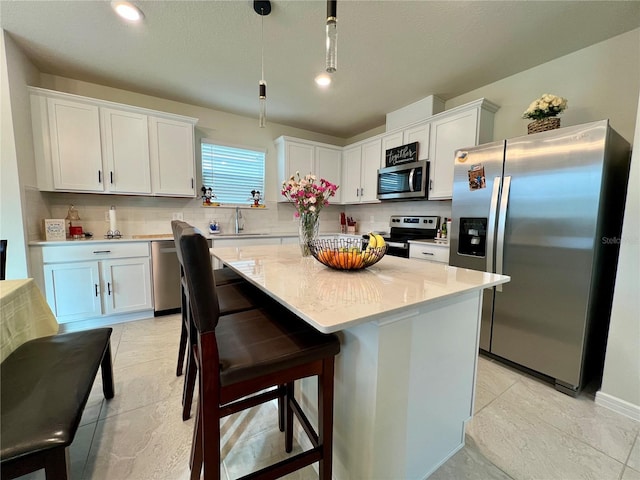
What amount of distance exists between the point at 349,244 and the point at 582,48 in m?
2.71

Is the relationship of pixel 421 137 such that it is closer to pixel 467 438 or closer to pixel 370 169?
pixel 370 169

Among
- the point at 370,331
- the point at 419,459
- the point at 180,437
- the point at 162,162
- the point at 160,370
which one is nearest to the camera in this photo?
the point at 370,331

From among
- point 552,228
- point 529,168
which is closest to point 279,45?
point 529,168

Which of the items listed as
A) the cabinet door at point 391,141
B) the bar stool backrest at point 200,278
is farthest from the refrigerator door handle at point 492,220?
the bar stool backrest at point 200,278

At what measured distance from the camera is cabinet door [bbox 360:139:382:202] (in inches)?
146

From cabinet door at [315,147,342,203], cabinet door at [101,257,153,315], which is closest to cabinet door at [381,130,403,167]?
cabinet door at [315,147,342,203]

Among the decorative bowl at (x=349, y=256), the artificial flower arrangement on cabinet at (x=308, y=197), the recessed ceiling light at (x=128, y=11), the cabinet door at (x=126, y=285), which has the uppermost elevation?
the recessed ceiling light at (x=128, y=11)

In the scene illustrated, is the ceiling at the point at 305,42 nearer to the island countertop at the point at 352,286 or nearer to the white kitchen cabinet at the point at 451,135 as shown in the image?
the white kitchen cabinet at the point at 451,135

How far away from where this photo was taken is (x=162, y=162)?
3.07m

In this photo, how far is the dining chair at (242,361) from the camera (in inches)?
31.0

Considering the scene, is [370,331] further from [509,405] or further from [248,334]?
[509,405]

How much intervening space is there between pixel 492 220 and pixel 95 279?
369 centimetres

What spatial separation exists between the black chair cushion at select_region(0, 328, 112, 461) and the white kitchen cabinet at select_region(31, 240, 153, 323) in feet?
5.14

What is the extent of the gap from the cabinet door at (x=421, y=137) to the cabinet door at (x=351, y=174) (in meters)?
0.90
